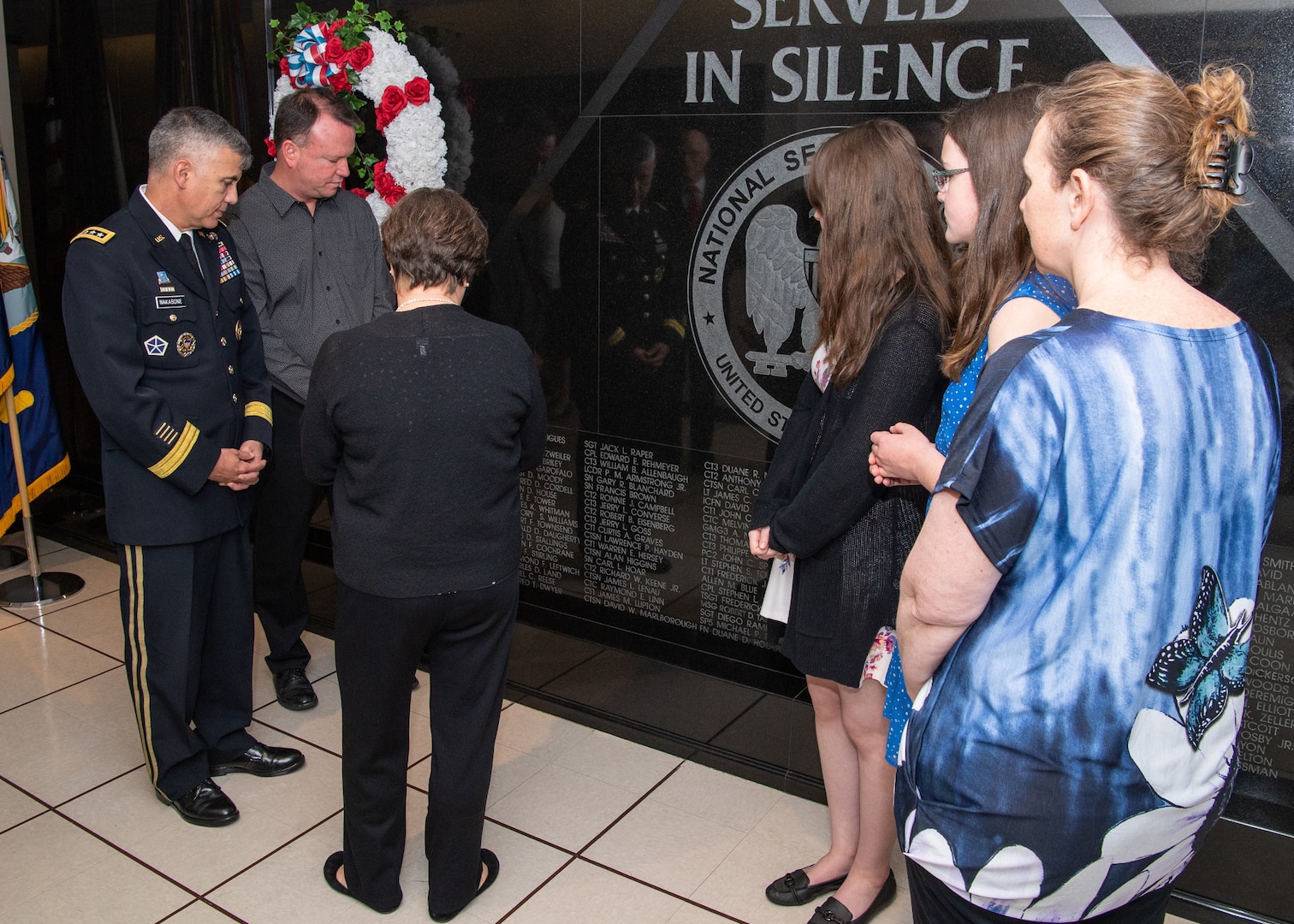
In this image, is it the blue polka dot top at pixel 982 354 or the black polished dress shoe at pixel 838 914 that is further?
the black polished dress shoe at pixel 838 914

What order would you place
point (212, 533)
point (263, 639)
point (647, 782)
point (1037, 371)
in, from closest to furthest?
point (1037, 371)
point (212, 533)
point (647, 782)
point (263, 639)

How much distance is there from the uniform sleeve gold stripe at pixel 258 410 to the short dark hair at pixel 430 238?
997 mm

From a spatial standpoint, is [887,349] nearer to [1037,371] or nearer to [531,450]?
[531,450]

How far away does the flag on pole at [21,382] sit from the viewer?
3.77m

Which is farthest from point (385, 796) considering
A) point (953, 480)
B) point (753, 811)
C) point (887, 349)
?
point (953, 480)

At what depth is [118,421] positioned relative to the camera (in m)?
2.34

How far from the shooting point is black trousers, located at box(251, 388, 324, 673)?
300cm

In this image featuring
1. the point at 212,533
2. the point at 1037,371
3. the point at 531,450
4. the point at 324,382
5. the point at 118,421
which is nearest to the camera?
the point at 1037,371

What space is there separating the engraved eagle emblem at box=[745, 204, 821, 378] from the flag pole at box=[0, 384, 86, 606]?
9.66 feet

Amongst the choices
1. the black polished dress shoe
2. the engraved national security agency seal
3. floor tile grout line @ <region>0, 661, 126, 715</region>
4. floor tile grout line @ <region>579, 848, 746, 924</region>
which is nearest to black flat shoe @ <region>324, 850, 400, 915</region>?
floor tile grout line @ <region>579, 848, 746, 924</region>

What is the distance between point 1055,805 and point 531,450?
1.23 m

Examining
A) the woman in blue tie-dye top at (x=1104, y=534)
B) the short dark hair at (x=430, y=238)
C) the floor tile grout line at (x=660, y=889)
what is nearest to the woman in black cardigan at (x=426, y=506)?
the short dark hair at (x=430, y=238)

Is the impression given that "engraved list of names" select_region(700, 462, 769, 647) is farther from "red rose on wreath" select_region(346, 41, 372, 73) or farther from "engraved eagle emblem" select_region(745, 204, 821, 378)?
"red rose on wreath" select_region(346, 41, 372, 73)

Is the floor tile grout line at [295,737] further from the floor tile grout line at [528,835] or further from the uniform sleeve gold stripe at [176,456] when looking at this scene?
the uniform sleeve gold stripe at [176,456]
